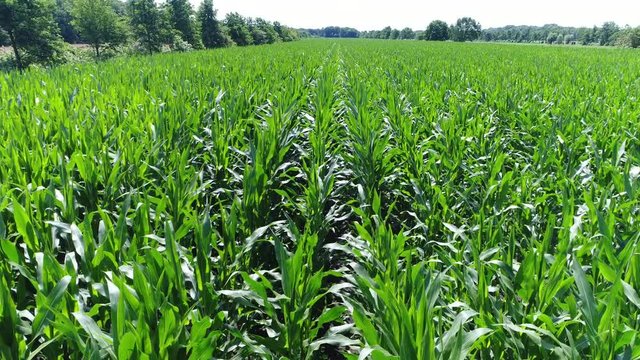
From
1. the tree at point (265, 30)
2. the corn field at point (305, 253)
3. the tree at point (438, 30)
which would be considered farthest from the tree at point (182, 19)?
the tree at point (438, 30)

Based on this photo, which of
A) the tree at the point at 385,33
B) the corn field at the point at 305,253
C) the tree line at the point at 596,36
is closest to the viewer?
the corn field at the point at 305,253

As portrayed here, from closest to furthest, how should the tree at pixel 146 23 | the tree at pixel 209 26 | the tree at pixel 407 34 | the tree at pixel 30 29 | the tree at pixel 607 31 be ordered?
the tree at pixel 30 29, the tree at pixel 146 23, the tree at pixel 209 26, the tree at pixel 607 31, the tree at pixel 407 34

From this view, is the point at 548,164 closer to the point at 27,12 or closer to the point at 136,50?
the point at 27,12

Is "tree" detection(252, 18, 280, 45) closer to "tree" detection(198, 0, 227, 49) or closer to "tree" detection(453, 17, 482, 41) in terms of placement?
"tree" detection(198, 0, 227, 49)

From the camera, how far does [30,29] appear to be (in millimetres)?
28484

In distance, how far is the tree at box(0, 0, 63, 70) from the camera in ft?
91.5

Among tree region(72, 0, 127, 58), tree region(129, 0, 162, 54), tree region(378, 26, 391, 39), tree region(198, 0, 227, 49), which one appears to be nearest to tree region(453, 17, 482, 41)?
tree region(378, 26, 391, 39)

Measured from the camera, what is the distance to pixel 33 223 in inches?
90.0

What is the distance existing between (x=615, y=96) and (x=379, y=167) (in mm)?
5573

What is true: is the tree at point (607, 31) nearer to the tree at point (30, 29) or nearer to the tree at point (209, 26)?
the tree at point (209, 26)

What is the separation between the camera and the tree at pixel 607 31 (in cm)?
8806

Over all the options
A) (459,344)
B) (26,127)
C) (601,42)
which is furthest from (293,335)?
(601,42)

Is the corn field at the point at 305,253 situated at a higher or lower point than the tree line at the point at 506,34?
lower

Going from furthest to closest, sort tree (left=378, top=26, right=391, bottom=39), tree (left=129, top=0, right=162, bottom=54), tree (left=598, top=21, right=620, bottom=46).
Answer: tree (left=378, top=26, right=391, bottom=39) < tree (left=598, top=21, right=620, bottom=46) < tree (left=129, top=0, right=162, bottom=54)
